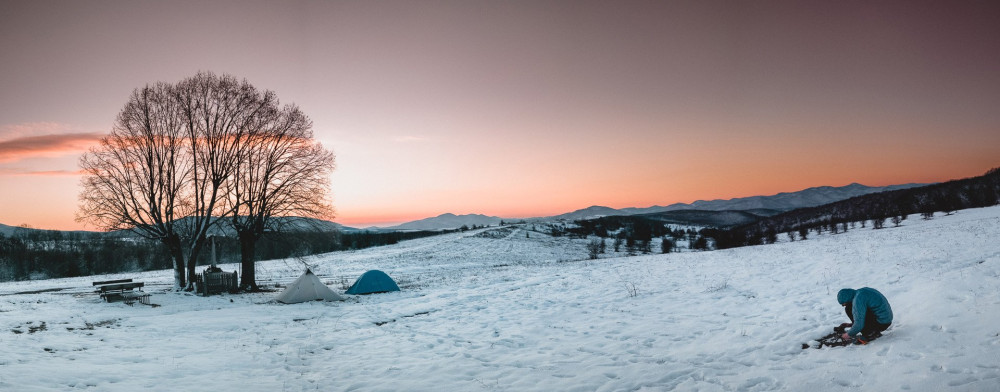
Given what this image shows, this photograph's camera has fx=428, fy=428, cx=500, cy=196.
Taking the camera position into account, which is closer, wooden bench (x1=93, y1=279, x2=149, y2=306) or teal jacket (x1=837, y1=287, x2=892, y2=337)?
teal jacket (x1=837, y1=287, x2=892, y2=337)

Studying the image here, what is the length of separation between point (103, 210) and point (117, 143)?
338 centimetres

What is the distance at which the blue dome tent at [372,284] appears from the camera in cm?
2186

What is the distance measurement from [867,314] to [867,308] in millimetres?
133

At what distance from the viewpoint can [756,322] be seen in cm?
1127

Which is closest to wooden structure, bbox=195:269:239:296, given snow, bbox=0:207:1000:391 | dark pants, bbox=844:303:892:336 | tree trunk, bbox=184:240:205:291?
tree trunk, bbox=184:240:205:291

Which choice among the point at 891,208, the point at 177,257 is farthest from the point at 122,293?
the point at 891,208

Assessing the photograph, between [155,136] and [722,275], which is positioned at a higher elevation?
[155,136]

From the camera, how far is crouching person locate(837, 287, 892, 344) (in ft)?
25.8

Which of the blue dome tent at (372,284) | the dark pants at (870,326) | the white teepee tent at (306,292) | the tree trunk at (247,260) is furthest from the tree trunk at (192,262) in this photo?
the dark pants at (870,326)

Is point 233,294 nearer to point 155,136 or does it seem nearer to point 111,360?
point 155,136

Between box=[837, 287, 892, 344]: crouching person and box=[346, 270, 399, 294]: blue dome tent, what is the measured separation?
754 inches

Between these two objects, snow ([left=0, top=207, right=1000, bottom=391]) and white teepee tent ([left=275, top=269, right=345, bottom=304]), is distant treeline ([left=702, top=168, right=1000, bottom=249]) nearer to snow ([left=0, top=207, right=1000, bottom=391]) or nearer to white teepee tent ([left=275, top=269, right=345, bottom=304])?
snow ([left=0, top=207, right=1000, bottom=391])

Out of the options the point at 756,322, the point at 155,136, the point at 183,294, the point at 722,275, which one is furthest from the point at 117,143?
the point at 722,275

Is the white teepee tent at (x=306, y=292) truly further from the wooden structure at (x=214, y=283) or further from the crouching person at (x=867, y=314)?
the crouching person at (x=867, y=314)
